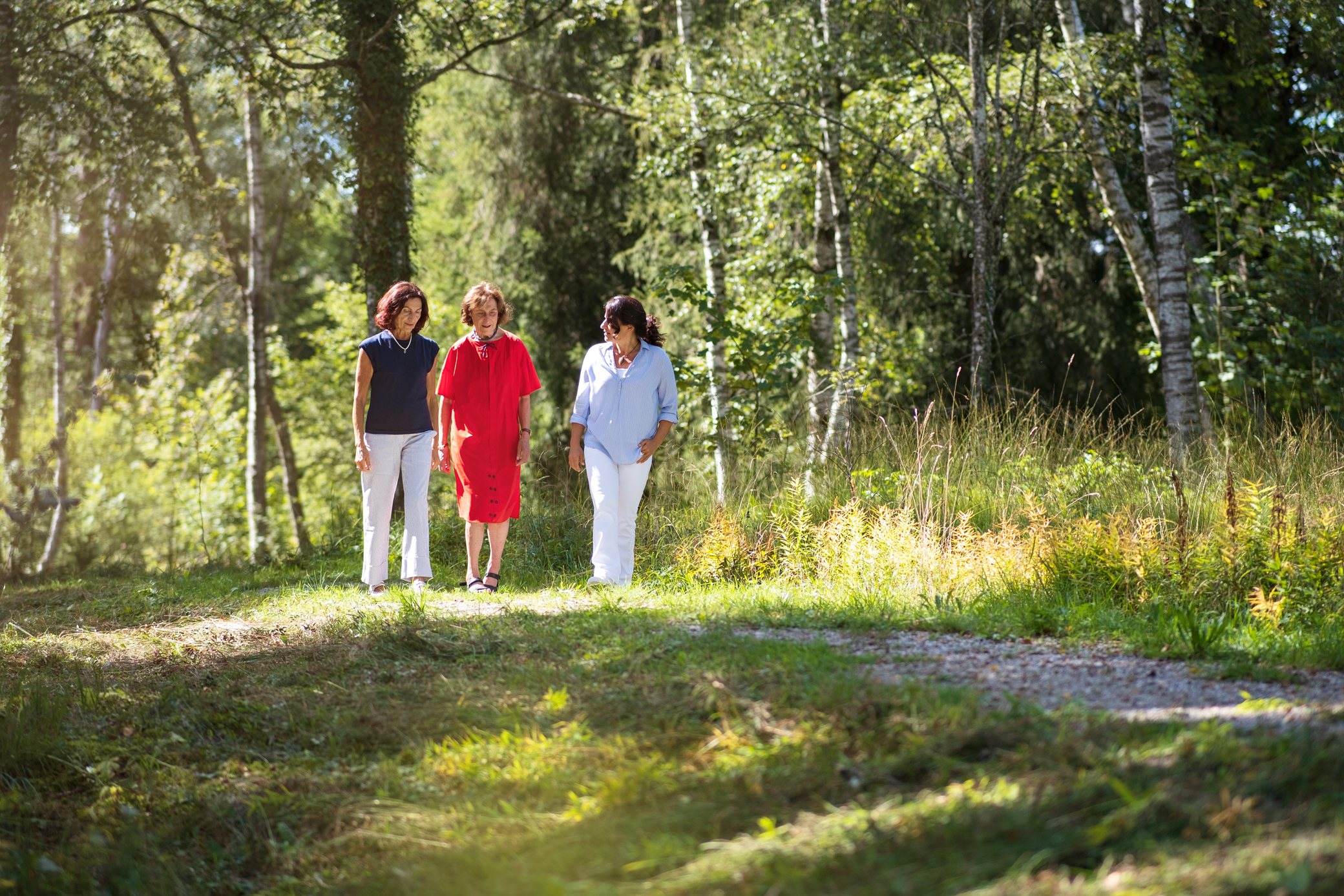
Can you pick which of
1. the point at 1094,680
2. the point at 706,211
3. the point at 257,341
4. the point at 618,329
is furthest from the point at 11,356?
the point at 1094,680

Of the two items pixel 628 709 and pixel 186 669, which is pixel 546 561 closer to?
pixel 186 669

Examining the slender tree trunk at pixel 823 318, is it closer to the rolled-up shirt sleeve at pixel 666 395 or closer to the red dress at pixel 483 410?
the rolled-up shirt sleeve at pixel 666 395

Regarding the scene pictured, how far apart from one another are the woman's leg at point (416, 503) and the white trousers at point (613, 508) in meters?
1.13

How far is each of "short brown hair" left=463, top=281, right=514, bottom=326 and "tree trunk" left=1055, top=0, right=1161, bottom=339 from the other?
709cm

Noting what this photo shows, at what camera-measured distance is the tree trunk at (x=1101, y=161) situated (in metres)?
10.8

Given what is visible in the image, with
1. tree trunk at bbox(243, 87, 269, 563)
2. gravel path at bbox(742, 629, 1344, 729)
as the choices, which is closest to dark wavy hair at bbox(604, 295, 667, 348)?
gravel path at bbox(742, 629, 1344, 729)

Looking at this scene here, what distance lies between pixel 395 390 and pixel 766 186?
7.44m

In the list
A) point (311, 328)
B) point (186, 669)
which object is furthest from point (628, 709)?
point (311, 328)

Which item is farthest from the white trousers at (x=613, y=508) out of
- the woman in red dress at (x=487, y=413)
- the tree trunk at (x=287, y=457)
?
the tree trunk at (x=287, y=457)

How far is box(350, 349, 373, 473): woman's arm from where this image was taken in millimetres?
6859

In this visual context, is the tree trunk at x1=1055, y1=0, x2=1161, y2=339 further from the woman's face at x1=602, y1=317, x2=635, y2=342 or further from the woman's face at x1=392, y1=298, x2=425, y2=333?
the woman's face at x1=392, y1=298, x2=425, y2=333

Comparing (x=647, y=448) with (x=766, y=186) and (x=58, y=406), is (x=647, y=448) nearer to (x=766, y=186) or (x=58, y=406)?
(x=766, y=186)

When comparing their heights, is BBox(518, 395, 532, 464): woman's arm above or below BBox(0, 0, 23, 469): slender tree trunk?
below

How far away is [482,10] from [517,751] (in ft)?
35.0
